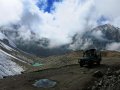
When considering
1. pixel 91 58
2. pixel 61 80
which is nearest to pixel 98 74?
pixel 61 80

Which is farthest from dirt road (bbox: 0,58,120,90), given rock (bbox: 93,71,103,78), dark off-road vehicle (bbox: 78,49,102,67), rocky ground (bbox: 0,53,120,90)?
dark off-road vehicle (bbox: 78,49,102,67)

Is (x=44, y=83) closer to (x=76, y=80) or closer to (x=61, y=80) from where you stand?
(x=61, y=80)

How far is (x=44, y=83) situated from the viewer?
45.0m

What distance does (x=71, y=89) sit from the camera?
4006 centimetres

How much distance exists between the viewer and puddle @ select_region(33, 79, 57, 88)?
43.3 metres

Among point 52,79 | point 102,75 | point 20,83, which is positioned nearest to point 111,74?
point 102,75

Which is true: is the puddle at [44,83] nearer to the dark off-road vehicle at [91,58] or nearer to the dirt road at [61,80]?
the dirt road at [61,80]

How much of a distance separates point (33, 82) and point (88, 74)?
7.80 meters

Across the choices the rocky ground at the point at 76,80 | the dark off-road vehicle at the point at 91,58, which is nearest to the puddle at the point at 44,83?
the rocky ground at the point at 76,80

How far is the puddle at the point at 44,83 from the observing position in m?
43.3

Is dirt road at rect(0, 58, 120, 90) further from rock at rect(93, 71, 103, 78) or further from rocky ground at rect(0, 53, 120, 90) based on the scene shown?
rock at rect(93, 71, 103, 78)

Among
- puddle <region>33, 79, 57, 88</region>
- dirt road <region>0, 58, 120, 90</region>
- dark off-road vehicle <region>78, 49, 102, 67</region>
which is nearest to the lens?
dirt road <region>0, 58, 120, 90</region>

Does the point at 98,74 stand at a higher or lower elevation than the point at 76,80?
higher

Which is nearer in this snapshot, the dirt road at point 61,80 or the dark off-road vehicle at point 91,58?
the dirt road at point 61,80
